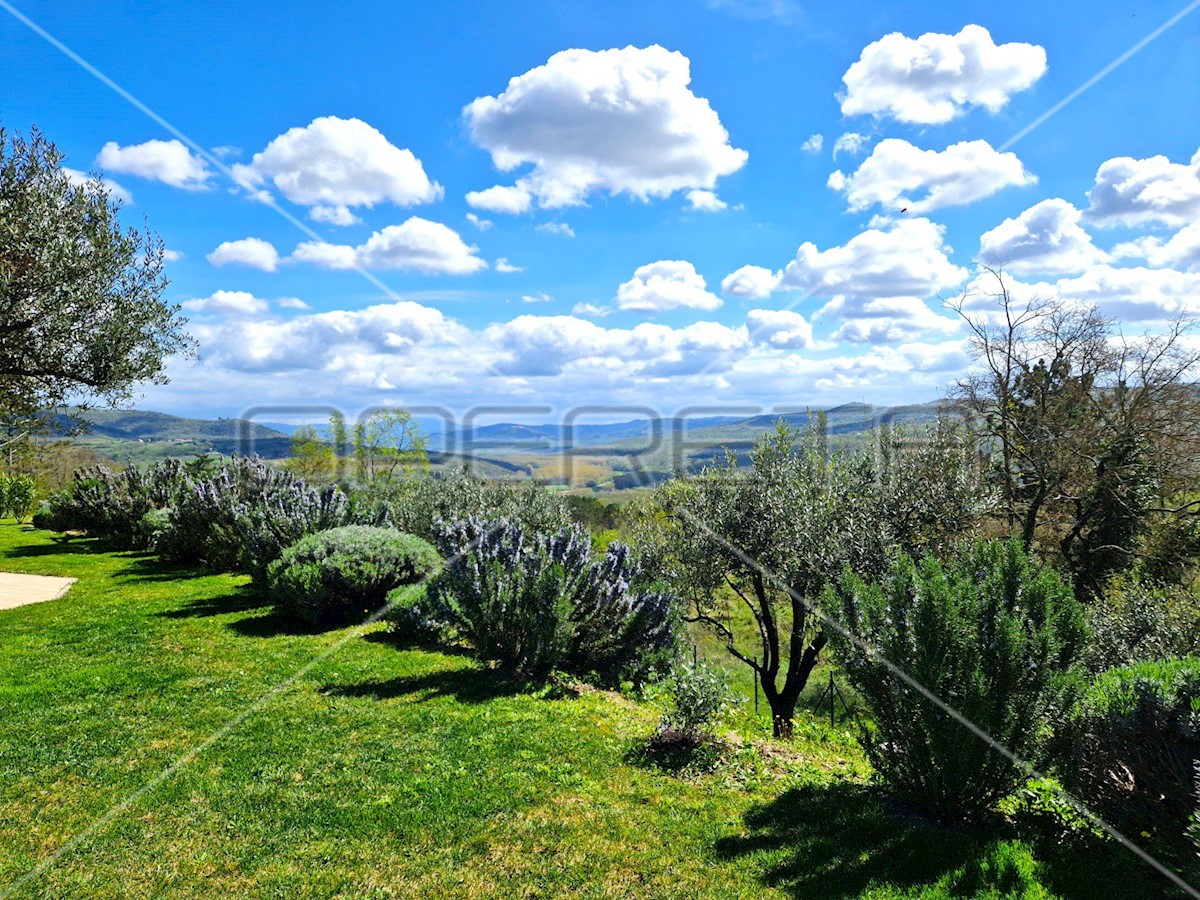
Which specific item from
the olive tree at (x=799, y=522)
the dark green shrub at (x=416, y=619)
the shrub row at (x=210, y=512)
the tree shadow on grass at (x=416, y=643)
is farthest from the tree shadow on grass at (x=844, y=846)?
the shrub row at (x=210, y=512)

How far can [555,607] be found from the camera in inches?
356

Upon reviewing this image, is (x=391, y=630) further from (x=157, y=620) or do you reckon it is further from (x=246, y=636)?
(x=157, y=620)

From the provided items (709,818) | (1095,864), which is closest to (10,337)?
(709,818)

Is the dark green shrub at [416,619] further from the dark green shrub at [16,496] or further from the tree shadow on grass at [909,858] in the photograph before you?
the dark green shrub at [16,496]

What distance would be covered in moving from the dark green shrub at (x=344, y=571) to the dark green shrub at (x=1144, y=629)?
1233cm

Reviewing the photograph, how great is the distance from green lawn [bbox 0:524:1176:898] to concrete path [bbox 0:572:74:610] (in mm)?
5904

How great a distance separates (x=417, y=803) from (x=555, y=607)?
3660mm

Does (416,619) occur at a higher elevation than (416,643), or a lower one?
higher

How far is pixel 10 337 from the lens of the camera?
11055 mm

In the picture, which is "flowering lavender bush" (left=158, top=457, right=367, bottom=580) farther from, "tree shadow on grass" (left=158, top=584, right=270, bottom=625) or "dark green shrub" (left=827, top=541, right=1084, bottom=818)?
"dark green shrub" (left=827, top=541, right=1084, bottom=818)

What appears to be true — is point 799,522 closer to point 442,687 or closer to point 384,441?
point 442,687

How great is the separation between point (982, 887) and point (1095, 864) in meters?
0.95

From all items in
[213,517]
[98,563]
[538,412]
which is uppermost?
[538,412]

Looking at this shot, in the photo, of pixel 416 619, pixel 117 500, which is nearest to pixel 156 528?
pixel 117 500
